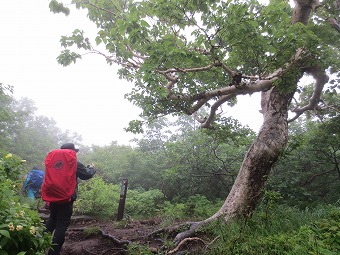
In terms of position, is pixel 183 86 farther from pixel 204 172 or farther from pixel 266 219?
pixel 266 219

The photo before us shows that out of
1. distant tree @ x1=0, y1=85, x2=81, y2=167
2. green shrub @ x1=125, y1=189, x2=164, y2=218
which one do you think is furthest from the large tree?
distant tree @ x1=0, y1=85, x2=81, y2=167

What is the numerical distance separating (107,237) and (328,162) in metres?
6.61

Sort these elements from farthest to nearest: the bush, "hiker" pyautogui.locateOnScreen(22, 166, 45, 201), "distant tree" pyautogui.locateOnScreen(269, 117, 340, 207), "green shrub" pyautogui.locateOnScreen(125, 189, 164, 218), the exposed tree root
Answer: "green shrub" pyautogui.locateOnScreen(125, 189, 164, 218) < "hiker" pyautogui.locateOnScreen(22, 166, 45, 201) < "distant tree" pyautogui.locateOnScreen(269, 117, 340, 207) < the exposed tree root < the bush

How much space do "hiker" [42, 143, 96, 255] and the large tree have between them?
1831mm

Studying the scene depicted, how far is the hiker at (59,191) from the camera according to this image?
3.69 meters

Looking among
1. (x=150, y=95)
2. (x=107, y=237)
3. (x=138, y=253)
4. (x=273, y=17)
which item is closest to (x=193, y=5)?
(x=273, y=17)

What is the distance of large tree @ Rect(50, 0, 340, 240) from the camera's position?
4.06 meters

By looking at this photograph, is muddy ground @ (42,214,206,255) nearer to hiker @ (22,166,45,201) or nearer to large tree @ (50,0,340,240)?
large tree @ (50,0,340,240)

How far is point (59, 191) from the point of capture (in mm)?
3676

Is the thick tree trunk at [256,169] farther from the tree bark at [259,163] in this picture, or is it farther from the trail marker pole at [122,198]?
the trail marker pole at [122,198]

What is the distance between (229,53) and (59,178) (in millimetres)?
4280

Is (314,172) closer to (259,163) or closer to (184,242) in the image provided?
(259,163)

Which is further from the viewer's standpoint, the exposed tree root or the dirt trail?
the dirt trail

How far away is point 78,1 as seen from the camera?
5691 mm
